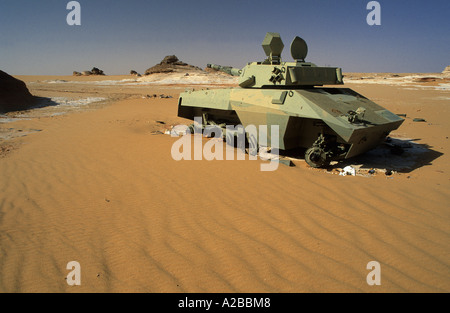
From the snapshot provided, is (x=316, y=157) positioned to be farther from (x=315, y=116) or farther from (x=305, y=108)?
(x=305, y=108)

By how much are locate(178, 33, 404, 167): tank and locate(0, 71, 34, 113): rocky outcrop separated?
46.0 feet

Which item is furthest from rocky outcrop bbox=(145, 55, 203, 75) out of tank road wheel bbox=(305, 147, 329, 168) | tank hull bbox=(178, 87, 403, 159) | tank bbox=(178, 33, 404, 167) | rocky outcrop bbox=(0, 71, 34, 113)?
tank road wheel bbox=(305, 147, 329, 168)

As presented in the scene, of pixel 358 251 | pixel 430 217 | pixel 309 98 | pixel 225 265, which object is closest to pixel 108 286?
pixel 225 265

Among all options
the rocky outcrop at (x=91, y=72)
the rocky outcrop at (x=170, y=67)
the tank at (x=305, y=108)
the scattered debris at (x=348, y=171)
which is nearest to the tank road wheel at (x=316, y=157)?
the tank at (x=305, y=108)

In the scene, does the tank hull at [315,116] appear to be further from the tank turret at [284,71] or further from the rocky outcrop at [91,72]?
the rocky outcrop at [91,72]

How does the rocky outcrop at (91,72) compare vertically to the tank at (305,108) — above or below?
above

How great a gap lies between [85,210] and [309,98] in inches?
Answer: 202

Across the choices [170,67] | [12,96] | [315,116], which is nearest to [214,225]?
[315,116]

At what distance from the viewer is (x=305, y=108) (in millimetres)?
6449

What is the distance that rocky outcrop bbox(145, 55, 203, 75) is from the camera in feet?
168

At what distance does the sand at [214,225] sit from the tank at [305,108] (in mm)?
656

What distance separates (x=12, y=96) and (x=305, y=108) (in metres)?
19.0

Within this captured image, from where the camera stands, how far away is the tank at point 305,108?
6344 mm

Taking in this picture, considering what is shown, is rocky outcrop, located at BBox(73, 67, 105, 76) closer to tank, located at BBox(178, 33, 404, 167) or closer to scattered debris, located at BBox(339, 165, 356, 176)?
tank, located at BBox(178, 33, 404, 167)
